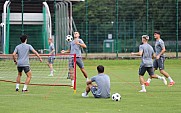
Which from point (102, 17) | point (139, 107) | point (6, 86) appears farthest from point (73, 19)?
point (139, 107)

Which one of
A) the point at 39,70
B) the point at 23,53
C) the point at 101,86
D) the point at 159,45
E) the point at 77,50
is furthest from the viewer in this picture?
the point at 39,70

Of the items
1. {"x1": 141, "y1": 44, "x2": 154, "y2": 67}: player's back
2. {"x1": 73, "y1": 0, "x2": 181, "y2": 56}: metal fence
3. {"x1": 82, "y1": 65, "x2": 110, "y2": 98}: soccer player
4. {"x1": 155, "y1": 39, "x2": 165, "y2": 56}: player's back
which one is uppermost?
{"x1": 73, "y1": 0, "x2": 181, "y2": 56}: metal fence

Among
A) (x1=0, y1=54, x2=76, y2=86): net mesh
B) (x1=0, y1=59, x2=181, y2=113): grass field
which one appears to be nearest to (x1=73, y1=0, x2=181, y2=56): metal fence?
(x1=0, y1=54, x2=76, y2=86): net mesh

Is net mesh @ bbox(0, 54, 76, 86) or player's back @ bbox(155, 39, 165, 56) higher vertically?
player's back @ bbox(155, 39, 165, 56)

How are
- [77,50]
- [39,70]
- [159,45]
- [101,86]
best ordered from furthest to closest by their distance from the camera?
1. [39,70]
2. [77,50]
3. [159,45]
4. [101,86]

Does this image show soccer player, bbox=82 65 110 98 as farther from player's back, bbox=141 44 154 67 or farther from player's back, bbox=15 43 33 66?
player's back, bbox=141 44 154 67

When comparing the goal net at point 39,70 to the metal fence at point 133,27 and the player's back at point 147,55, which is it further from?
the metal fence at point 133,27

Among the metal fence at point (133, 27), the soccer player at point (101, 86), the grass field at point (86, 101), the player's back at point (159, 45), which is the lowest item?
the grass field at point (86, 101)

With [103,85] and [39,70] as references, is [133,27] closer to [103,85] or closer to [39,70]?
[39,70]

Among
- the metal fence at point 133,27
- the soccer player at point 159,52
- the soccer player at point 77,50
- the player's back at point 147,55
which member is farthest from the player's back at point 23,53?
the metal fence at point 133,27

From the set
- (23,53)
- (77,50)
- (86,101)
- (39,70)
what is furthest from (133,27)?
(86,101)

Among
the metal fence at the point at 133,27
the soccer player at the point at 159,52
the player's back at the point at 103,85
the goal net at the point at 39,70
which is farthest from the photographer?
the metal fence at the point at 133,27

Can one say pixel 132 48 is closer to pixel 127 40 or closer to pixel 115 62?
pixel 127 40

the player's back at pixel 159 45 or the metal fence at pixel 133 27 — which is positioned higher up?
the metal fence at pixel 133 27
